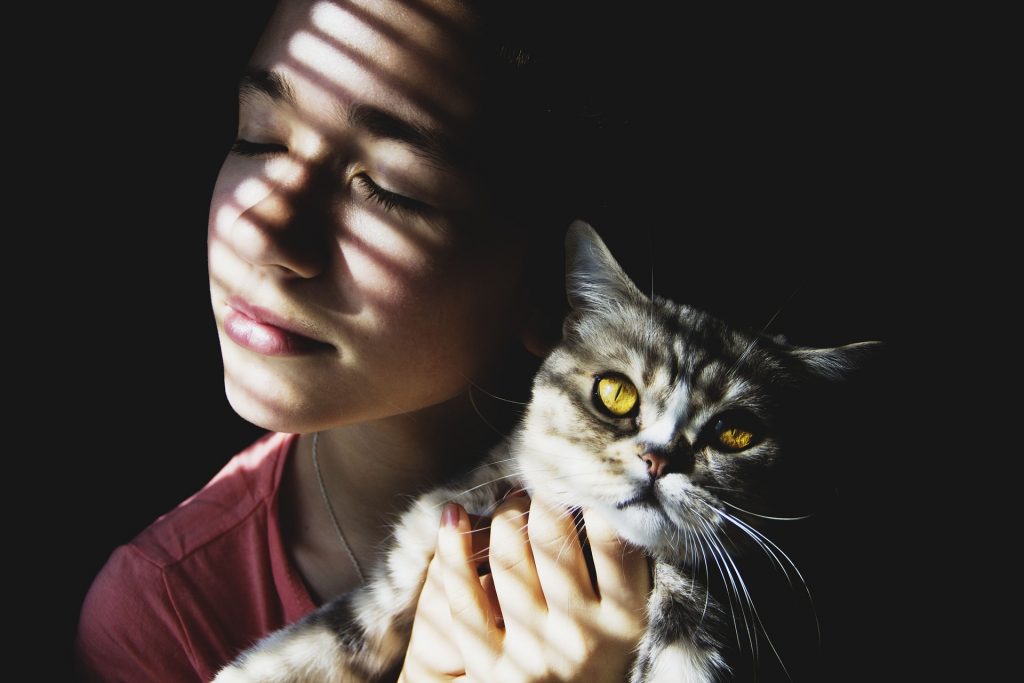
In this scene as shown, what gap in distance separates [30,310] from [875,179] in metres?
1.49

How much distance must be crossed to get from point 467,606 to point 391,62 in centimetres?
70

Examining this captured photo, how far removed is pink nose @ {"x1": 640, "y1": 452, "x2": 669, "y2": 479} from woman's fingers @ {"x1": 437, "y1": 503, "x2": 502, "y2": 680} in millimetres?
290

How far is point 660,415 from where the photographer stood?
34.9 inches

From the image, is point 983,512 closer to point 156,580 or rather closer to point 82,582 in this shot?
point 156,580

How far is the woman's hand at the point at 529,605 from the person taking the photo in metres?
0.90

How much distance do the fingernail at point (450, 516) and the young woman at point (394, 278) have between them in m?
0.01

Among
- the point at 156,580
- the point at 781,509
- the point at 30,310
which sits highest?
the point at 781,509

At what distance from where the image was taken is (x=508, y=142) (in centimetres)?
89

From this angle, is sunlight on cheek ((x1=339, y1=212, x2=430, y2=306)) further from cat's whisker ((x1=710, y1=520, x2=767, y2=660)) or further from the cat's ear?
cat's whisker ((x1=710, y1=520, x2=767, y2=660))

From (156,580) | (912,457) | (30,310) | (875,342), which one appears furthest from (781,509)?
(30,310)

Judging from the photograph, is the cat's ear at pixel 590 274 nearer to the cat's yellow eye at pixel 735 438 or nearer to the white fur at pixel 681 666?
the cat's yellow eye at pixel 735 438

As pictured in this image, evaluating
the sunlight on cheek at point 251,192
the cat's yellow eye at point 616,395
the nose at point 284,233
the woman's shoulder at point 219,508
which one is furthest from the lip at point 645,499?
the woman's shoulder at point 219,508

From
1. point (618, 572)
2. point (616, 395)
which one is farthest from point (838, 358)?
point (618, 572)

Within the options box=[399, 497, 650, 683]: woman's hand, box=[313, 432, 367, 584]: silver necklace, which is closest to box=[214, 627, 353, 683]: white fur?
box=[399, 497, 650, 683]: woman's hand
